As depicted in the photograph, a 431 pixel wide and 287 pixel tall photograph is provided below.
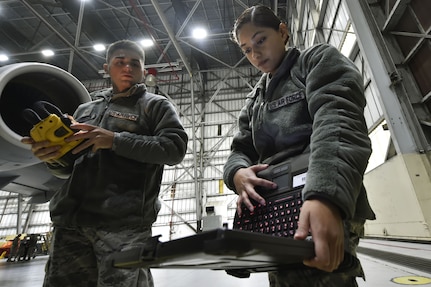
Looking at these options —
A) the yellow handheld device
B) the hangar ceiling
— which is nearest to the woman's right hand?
the yellow handheld device

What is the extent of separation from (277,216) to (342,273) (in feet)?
0.78

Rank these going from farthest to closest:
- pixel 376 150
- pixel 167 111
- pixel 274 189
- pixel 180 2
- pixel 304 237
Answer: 1. pixel 180 2
2. pixel 376 150
3. pixel 167 111
4. pixel 274 189
5. pixel 304 237

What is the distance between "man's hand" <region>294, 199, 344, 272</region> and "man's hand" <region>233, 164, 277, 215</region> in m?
0.24

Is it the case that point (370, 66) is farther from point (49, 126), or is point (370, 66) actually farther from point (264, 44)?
point (49, 126)

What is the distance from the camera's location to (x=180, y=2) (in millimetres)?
10406

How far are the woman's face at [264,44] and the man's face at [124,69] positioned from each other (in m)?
0.84

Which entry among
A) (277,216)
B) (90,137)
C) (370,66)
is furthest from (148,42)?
(277,216)

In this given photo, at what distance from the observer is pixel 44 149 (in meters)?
1.27

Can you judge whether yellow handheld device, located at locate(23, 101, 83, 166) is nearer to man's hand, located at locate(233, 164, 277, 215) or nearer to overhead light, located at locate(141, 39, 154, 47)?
man's hand, located at locate(233, 164, 277, 215)

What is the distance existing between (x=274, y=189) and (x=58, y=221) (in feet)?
3.50

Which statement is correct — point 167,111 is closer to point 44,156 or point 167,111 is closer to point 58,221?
point 44,156

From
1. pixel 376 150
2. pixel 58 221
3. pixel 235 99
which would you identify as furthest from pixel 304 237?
pixel 235 99

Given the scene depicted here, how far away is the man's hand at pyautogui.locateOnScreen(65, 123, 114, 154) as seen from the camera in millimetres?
1265

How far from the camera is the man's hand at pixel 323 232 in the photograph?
569 millimetres
